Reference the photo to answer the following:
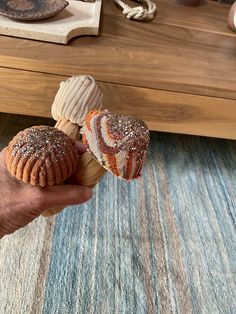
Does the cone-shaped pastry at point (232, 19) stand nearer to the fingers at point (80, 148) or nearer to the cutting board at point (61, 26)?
the cutting board at point (61, 26)

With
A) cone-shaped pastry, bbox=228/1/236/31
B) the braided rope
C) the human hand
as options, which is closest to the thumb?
the human hand

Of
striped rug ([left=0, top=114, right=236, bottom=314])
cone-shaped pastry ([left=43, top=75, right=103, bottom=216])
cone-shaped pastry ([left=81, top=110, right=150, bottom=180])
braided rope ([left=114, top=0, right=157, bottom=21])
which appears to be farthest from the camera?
braided rope ([left=114, top=0, right=157, bottom=21])

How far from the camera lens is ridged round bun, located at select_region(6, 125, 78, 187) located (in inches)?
20.4

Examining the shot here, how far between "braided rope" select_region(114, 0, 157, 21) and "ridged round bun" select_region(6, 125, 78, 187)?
0.70 m

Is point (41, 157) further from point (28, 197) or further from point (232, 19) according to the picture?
point (232, 19)

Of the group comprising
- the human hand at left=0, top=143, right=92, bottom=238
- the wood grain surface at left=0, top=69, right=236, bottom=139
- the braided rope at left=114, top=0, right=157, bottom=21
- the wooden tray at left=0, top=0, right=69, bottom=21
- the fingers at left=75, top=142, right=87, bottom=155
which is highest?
the wooden tray at left=0, top=0, right=69, bottom=21

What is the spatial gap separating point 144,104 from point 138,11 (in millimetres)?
333

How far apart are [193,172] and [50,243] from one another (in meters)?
0.55

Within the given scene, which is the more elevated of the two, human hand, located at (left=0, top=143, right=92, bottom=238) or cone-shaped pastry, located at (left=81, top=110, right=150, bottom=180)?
cone-shaped pastry, located at (left=81, top=110, right=150, bottom=180)

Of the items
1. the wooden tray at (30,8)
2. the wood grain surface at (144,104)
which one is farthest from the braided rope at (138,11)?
the wood grain surface at (144,104)

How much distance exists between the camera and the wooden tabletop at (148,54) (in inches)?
34.8

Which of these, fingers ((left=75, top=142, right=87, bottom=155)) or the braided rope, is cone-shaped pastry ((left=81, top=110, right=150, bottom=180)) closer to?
fingers ((left=75, top=142, right=87, bottom=155))

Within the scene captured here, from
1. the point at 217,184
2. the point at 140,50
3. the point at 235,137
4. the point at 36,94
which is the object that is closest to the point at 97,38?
the point at 140,50

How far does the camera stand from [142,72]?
0.93 m
